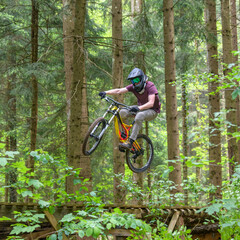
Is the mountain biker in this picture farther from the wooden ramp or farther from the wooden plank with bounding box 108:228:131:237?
the wooden plank with bounding box 108:228:131:237

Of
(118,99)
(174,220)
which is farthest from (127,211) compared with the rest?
(118,99)

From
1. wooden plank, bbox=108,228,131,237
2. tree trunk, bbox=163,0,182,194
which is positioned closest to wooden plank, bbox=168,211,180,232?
wooden plank, bbox=108,228,131,237

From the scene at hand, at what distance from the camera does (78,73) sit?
19.5 feet

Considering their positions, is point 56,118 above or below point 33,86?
below

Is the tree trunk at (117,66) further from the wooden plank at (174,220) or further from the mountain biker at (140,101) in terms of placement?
the mountain biker at (140,101)

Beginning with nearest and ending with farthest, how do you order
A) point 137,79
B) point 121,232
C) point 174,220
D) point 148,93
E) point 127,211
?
point 137,79 < point 148,93 < point 121,232 < point 127,211 < point 174,220

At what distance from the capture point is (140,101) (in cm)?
669

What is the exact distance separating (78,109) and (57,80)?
6.69 m

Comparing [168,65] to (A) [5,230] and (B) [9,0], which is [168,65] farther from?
(A) [5,230]

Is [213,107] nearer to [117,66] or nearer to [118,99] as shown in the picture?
[118,99]

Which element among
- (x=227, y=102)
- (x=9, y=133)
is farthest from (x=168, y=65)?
(x=9, y=133)

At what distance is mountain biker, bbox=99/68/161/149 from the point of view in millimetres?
6266

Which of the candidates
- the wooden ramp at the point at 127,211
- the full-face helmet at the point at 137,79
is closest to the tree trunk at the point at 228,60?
the wooden ramp at the point at 127,211

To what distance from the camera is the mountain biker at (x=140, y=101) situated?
6.27 m
